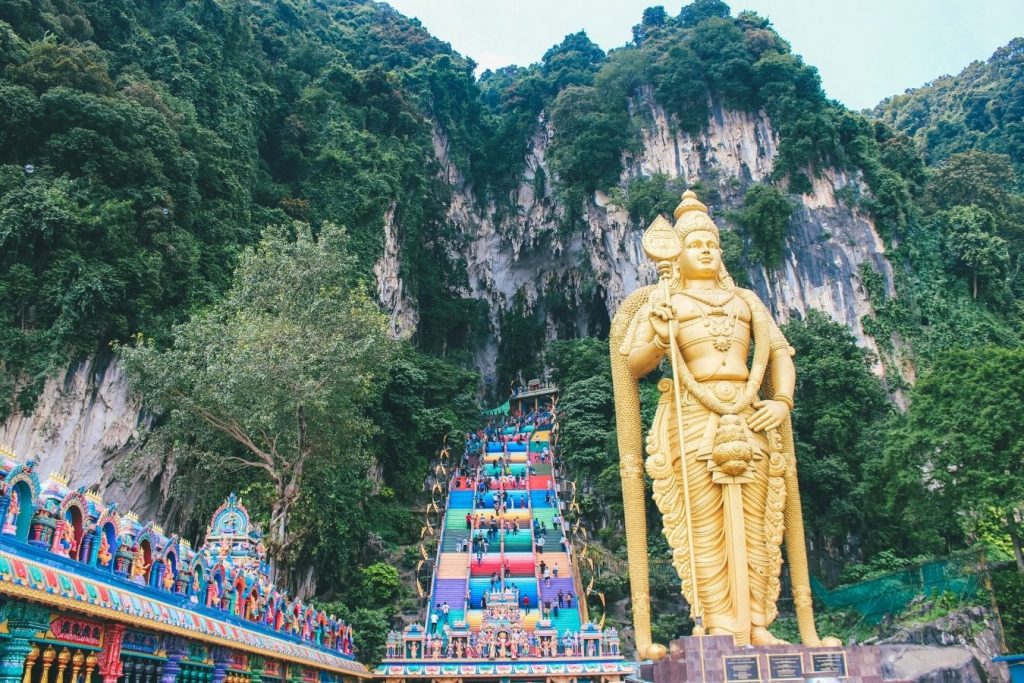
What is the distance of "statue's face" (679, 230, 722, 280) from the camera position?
23.8 ft

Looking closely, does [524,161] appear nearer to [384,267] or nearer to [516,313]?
[516,313]

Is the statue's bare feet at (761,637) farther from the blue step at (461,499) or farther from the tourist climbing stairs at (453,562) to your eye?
the blue step at (461,499)

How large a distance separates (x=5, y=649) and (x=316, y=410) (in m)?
8.82

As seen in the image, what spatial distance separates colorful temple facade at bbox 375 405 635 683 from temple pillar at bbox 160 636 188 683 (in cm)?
700

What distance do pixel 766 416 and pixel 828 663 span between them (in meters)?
1.95

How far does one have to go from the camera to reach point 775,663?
220 inches

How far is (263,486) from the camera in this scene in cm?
1208

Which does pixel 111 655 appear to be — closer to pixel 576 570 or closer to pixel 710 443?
pixel 710 443

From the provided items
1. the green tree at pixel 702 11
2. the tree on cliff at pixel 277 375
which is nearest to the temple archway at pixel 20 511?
the tree on cliff at pixel 277 375

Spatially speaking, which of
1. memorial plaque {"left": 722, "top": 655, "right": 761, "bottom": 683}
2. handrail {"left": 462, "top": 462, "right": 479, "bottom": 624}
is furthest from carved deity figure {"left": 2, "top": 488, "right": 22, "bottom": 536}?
handrail {"left": 462, "top": 462, "right": 479, "bottom": 624}

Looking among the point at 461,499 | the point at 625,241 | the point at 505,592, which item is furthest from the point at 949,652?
the point at 625,241

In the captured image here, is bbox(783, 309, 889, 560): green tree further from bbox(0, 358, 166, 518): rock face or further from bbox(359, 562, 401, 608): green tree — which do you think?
bbox(0, 358, 166, 518): rock face

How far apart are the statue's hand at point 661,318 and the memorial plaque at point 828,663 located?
2.70 metres

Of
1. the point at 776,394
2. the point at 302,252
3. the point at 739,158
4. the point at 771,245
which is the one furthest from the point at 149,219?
the point at 739,158
